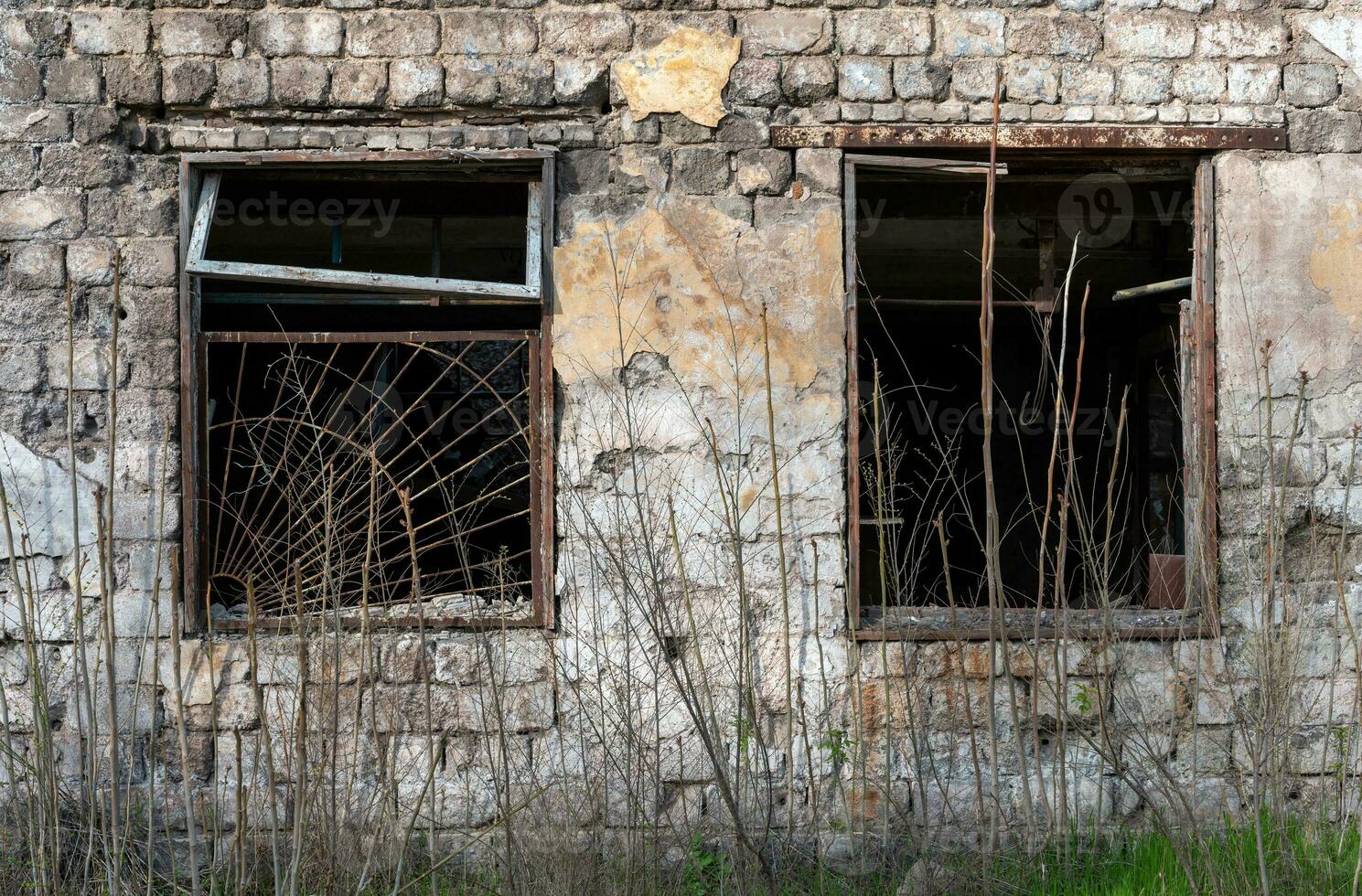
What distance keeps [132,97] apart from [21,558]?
152 cm

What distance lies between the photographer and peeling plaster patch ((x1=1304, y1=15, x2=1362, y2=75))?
3709 millimetres

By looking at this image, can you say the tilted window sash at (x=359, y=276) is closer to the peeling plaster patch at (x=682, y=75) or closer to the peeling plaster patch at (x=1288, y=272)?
the peeling plaster patch at (x=682, y=75)

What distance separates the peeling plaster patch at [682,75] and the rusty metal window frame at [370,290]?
36 centimetres

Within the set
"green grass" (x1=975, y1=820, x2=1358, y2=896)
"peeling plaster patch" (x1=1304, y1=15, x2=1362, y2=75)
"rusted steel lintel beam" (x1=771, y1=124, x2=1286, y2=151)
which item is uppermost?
"peeling plaster patch" (x1=1304, y1=15, x2=1362, y2=75)

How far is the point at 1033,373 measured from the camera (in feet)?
26.7

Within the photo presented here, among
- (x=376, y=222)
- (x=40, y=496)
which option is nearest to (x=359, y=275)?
(x=40, y=496)

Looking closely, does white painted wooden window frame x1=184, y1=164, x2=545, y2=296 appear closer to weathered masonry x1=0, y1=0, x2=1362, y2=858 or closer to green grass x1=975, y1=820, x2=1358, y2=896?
weathered masonry x1=0, y1=0, x2=1362, y2=858

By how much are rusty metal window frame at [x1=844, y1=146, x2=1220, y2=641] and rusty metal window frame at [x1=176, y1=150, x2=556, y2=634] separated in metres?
0.93

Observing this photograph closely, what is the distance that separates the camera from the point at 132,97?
3.62 meters

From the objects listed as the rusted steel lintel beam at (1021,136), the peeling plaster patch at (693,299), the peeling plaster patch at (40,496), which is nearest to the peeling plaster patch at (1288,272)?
the rusted steel lintel beam at (1021,136)

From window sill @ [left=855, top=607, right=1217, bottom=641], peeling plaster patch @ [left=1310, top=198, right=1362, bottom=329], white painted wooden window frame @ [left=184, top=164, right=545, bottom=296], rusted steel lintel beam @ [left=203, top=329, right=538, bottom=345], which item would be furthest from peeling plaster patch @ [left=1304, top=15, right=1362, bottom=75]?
rusted steel lintel beam @ [left=203, top=329, right=538, bottom=345]

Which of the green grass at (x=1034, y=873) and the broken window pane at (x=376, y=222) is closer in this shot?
the green grass at (x=1034, y=873)

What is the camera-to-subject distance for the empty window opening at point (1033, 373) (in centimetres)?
358

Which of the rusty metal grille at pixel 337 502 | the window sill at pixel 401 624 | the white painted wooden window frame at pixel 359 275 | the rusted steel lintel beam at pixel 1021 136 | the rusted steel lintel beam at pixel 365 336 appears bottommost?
the window sill at pixel 401 624
